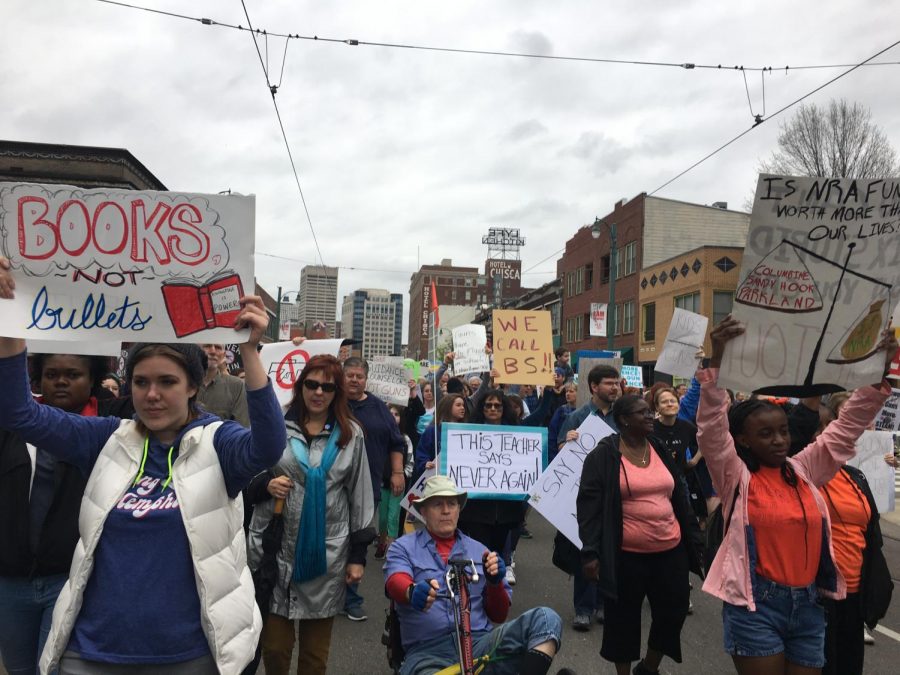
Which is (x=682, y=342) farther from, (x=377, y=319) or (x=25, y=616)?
(x=377, y=319)

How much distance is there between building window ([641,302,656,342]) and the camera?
33.2 metres

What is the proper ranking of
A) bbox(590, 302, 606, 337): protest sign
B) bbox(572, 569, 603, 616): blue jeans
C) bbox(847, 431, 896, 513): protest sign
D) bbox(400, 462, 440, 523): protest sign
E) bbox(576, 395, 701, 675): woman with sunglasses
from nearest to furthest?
bbox(576, 395, 701, 675): woman with sunglasses
bbox(572, 569, 603, 616): blue jeans
bbox(400, 462, 440, 523): protest sign
bbox(847, 431, 896, 513): protest sign
bbox(590, 302, 606, 337): protest sign

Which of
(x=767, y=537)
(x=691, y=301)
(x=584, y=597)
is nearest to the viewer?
(x=767, y=537)

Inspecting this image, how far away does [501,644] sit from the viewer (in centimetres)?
304

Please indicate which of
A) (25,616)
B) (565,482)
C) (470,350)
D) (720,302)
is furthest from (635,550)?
(720,302)

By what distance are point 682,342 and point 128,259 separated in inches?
229

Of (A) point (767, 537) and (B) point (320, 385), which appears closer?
(A) point (767, 537)

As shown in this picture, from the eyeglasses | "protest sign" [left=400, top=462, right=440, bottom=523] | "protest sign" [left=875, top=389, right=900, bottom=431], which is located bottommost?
"protest sign" [left=400, top=462, right=440, bottom=523]

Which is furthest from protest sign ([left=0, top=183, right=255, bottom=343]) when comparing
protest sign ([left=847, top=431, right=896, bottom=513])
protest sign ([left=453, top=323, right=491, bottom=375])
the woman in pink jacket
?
protest sign ([left=453, top=323, right=491, bottom=375])

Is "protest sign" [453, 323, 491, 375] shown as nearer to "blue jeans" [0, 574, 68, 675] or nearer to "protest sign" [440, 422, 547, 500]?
"protest sign" [440, 422, 547, 500]

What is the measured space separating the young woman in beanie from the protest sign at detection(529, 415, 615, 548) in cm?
325

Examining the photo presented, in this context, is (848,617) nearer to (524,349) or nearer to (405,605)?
(405,605)

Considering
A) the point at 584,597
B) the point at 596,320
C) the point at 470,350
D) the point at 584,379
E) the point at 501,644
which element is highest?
the point at 596,320

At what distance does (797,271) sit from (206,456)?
262cm
